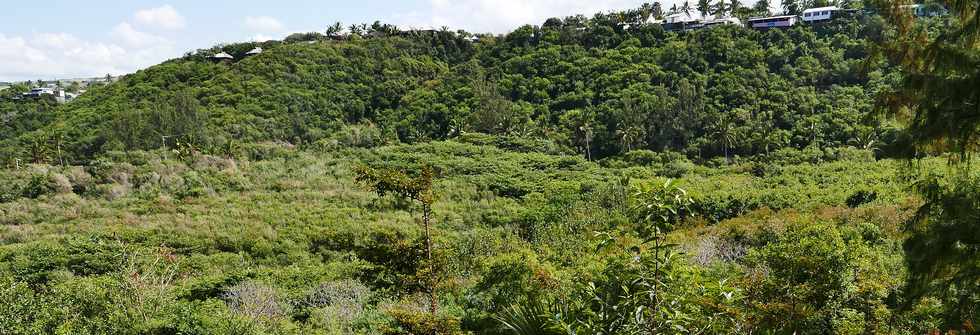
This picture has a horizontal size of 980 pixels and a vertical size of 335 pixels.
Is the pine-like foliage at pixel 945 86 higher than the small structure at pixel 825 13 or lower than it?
lower

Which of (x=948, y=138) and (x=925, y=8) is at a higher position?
(x=925, y=8)

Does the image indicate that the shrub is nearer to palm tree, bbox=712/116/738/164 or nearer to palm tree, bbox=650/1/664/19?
palm tree, bbox=712/116/738/164

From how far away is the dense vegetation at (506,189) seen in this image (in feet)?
15.5

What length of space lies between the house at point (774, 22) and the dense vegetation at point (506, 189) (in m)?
2.51

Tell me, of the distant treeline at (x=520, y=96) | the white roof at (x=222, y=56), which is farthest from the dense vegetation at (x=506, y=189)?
the white roof at (x=222, y=56)

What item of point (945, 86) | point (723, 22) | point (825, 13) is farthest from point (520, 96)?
point (945, 86)

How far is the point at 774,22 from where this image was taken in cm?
5969

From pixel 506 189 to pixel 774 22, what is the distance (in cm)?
3741

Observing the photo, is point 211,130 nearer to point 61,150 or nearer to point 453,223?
point 61,150

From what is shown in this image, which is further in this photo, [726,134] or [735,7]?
[735,7]

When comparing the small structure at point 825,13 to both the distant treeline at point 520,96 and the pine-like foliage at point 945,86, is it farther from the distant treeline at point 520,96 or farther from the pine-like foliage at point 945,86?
the pine-like foliage at point 945,86

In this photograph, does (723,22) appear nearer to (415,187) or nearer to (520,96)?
(520,96)

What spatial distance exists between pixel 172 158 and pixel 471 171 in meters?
19.4

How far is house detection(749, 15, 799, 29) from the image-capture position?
194 feet
